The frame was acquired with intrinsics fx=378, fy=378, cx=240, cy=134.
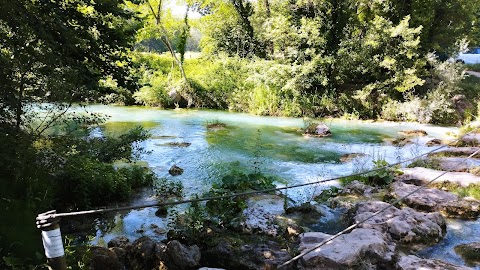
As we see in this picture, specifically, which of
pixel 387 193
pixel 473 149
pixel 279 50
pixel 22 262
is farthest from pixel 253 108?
pixel 22 262

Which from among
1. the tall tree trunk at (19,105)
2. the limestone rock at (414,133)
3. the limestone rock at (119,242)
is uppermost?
the tall tree trunk at (19,105)

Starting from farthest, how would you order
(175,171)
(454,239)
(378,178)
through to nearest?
(175,171)
(378,178)
(454,239)

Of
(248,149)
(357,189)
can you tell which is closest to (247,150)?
(248,149)

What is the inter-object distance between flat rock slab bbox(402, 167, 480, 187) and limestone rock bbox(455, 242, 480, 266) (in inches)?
88.8

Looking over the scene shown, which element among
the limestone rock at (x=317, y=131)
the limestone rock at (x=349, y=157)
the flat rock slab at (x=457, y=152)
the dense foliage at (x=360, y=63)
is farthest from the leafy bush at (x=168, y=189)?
the dense foliage at (x=360, y=63)

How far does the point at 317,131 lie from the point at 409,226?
26.9ft

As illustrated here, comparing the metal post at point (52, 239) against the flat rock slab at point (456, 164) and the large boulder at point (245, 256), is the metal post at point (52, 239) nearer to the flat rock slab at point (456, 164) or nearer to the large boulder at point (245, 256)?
the large boulder at point (245, 256)

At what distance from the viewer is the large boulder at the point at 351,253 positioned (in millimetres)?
3770

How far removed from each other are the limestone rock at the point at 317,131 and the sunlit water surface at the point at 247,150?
28cm

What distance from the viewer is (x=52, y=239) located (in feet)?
7.39

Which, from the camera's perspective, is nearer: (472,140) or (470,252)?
(470,252)

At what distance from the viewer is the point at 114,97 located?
688 cm

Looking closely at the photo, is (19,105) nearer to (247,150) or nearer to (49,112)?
(49,112)

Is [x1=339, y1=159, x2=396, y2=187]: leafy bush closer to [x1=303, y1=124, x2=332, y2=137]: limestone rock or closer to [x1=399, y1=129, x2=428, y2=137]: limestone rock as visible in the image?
[x1=303, y1=124, x2=332, y2=137]: limestone rock
